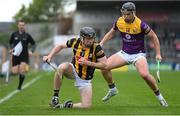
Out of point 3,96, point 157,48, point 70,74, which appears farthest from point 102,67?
point 3,96

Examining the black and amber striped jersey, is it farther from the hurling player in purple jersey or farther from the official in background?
the official in background

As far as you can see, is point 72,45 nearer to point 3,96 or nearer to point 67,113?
point 67,113

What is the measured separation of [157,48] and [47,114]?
3.14m

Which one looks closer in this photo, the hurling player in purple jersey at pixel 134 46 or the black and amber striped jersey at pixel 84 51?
the black and amber striped jersey at pixel 84 51

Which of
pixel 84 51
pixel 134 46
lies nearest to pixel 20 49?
pixel 134 46

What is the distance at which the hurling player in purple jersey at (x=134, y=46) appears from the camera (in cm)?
1307

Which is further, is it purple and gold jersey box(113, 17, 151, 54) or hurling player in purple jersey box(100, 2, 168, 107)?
purple and gold jersey box(113, 17, 151, 54)

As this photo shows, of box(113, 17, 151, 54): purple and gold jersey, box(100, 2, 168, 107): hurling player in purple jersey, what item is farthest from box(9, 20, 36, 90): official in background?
box(113, 17, 151, 54): purple and gold jersey

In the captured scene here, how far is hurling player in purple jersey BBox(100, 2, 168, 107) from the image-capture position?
515 inches

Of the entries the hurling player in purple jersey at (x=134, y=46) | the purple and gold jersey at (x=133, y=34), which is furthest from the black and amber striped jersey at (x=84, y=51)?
the purple and gold jersey at (x=133, y=34)

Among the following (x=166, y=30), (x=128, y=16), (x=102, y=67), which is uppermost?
(x=128, y=16)

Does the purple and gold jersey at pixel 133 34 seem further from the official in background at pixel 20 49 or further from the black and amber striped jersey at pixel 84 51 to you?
the official in background at pixel 20 49

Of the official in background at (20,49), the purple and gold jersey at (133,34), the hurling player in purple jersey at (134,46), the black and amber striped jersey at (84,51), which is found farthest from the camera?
the official in background at (20,49)

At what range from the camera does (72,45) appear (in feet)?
40.7
